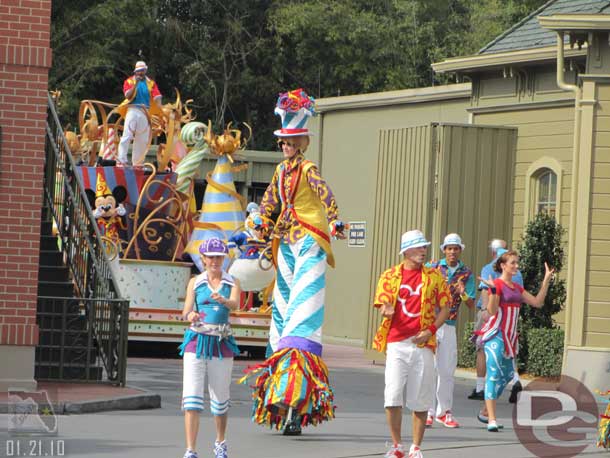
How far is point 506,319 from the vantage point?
42.8 feet

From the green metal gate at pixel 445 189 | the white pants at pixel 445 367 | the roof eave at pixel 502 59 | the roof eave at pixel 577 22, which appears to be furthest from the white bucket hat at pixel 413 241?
the roof eave at pixel 502 59

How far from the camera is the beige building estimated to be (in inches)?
687

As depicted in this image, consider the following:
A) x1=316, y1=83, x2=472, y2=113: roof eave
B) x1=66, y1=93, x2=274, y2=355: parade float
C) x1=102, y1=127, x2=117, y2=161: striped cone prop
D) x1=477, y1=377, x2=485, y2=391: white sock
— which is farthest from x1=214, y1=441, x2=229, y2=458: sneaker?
x1=316, y1=83, x2=472, y2=113: roof eave

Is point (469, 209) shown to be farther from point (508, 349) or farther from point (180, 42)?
point (180, 42)

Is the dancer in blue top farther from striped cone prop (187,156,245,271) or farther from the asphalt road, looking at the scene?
striped cone prop (187,156,245,271)

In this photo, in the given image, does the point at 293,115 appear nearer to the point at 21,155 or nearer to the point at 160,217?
the point at 21,155

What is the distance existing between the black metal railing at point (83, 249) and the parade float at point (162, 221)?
3.83 meters

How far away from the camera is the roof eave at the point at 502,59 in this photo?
835 inches

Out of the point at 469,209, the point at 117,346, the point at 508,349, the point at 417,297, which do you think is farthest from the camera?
the point at 469,209

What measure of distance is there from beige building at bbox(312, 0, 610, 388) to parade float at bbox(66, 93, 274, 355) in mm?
2257

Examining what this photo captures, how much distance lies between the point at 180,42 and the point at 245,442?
3638 centimetres

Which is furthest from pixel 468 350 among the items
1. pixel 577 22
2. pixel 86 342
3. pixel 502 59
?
pixel 86 342

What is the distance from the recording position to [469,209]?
69.2ft

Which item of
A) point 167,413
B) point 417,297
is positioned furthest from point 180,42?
point 417,297
